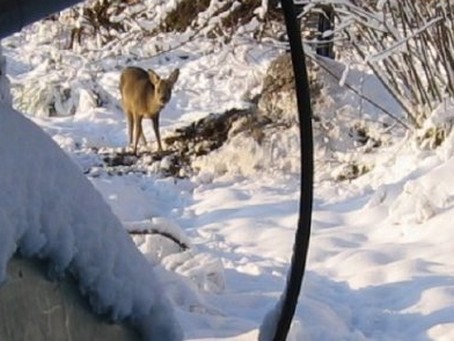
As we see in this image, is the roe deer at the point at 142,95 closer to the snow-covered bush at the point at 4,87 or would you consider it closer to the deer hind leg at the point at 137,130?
the deer hind leg at the point at 137,130

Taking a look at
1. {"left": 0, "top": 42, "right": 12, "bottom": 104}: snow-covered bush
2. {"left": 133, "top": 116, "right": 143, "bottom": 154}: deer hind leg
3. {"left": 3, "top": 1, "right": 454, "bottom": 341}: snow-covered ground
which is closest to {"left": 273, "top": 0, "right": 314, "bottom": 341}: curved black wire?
{"left": 0, "top": 42, "right": 12, "bottom": 104}: snow-covered bush

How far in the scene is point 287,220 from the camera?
8492mm

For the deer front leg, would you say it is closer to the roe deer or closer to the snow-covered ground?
the roe deer

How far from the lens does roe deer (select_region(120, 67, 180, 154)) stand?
1238 cm

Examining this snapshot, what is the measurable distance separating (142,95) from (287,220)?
14.8 ft

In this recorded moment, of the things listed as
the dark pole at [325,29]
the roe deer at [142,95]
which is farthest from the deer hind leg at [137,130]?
the dark pole at [325,29]

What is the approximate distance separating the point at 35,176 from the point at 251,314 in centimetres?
464

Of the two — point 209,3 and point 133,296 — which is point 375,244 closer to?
point 209,3

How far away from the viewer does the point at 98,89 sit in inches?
577

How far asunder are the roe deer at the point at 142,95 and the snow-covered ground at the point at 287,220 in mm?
298

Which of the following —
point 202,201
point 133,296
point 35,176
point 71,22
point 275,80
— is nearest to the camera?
point 35,176

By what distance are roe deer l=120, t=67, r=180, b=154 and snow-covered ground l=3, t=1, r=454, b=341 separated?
298 millimetres

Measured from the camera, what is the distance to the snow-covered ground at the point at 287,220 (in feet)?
19.0

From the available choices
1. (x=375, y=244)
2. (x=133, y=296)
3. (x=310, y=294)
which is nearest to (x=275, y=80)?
(x=375, y=244)
